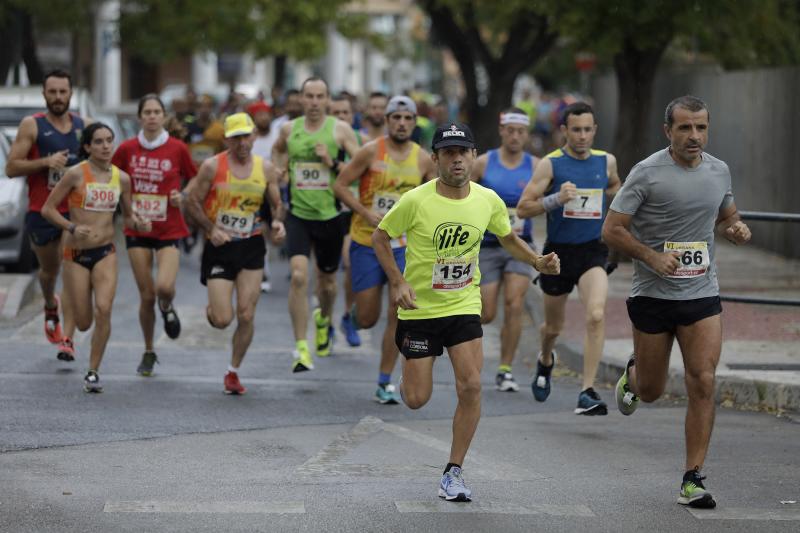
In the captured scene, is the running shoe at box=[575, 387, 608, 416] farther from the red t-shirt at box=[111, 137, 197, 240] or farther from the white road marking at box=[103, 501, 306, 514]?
the white road marking at box=[103, 501, 306, 514]

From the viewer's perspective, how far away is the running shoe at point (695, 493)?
7227 mm

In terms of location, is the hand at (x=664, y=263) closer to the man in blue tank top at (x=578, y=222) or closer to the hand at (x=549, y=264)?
the hand at (x=549, y=264)

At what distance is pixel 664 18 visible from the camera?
57.4 ft

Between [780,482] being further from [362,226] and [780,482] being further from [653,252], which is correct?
[362,226]

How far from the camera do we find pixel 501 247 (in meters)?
11.1

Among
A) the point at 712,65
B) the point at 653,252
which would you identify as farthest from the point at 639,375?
the point at 712,65

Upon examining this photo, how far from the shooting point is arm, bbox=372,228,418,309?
7543 millimetres

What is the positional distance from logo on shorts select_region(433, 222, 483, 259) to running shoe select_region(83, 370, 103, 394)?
349 centimetres

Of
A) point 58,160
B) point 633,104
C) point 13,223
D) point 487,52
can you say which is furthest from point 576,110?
point 487,52

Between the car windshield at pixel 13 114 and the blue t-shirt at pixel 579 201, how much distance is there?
10.7m

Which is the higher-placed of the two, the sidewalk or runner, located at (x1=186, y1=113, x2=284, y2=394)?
runner, located at (x1=186, y1=113, x2=284, y2=394)

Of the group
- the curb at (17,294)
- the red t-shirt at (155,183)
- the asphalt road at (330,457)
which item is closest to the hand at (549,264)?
the asphalt road at (330,457)

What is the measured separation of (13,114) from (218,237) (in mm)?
10137

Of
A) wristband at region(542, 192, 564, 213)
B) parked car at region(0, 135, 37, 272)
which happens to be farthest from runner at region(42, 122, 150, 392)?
parked car at region(0, 135, 37, 272)
